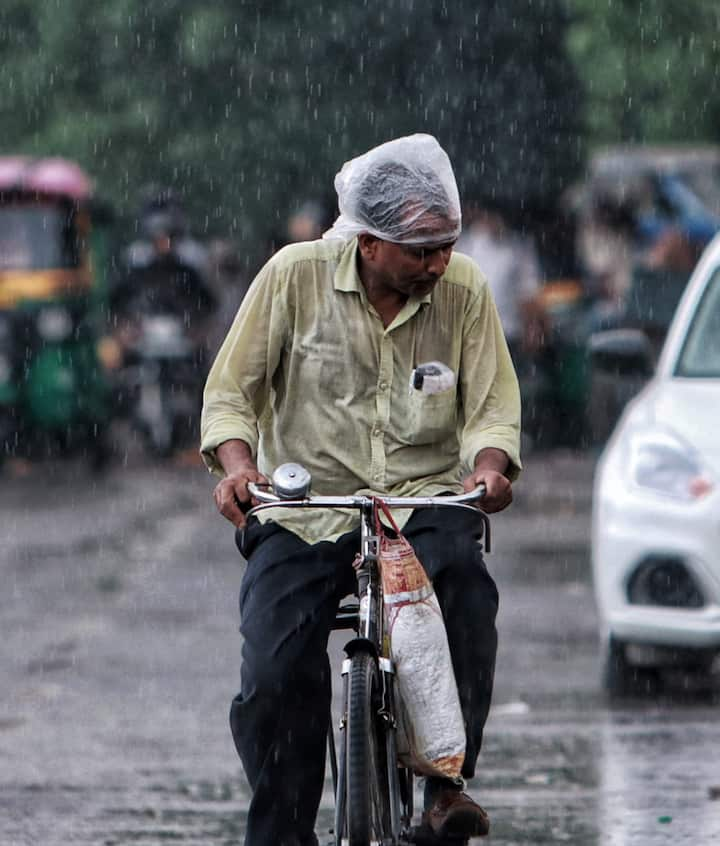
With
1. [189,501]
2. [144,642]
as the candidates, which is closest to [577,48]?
[189,501]

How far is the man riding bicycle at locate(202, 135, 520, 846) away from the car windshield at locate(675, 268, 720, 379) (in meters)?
4.11

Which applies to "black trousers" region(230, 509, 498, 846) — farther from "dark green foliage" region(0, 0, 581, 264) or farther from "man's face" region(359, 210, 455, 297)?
"dark green foliage" region(0, 0, 581, 264)

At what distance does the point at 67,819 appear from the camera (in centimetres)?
707

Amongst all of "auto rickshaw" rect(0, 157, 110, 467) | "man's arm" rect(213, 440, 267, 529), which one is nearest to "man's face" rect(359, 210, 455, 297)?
"man's arm" rect(213, 440, 267, 529)

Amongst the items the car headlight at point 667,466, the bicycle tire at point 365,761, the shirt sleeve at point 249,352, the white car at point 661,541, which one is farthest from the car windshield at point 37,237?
the bicycle tire at point 365,761

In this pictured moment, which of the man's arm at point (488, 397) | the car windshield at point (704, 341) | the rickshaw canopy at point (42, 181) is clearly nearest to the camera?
the man's arm at point (488, 397)

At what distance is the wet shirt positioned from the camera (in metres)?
5.50

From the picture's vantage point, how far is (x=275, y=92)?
23703 mm

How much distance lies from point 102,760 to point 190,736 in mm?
463

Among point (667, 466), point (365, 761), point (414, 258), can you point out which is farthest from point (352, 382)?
point (667, 466)

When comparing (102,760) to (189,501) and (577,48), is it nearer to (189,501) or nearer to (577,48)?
(189,501)

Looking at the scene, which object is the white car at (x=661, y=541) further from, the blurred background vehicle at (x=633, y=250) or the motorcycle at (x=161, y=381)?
the motorcycle at (x=161, y=381)

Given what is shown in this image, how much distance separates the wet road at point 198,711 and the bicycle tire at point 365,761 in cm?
154

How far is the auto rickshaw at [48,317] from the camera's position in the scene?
63.8 ft
